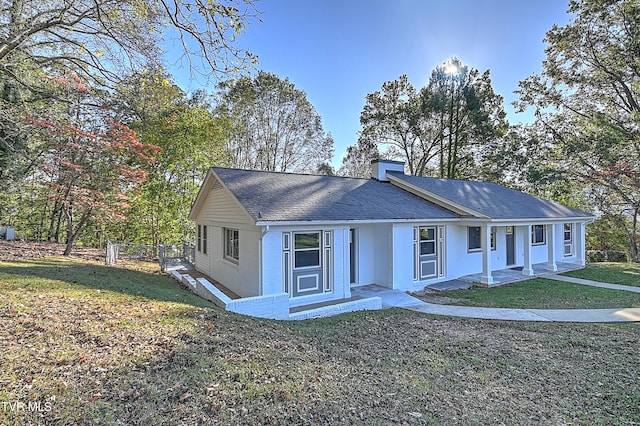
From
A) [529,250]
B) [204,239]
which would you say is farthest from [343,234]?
[529,250]

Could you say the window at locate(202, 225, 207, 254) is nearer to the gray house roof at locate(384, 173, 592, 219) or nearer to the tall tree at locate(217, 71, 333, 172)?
the gray house roof at locate(384, 173, 592, 219)

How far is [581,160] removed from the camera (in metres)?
21.3

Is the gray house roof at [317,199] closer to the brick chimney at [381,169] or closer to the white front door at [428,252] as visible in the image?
the white front door at [428,252]

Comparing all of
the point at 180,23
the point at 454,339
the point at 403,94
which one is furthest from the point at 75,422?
the point at 403,94

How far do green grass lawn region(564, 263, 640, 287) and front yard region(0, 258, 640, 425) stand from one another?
25.0ft

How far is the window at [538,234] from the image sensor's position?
16094 mm

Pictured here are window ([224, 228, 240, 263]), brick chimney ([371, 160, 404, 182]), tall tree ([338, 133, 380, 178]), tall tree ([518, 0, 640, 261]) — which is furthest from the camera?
tall tree ([338, 133, 380, 178])

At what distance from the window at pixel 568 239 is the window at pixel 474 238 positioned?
7.34m

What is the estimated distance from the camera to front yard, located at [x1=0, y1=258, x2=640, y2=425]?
310cm

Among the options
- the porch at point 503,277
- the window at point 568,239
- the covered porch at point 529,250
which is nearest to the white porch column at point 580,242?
the covered porch at point 529,250

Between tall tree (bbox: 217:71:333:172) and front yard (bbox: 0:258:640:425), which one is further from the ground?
tall tree (bbox: 217:71:333:172)

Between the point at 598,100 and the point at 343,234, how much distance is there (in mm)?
22670

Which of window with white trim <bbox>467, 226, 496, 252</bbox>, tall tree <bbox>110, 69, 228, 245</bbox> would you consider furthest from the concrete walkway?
tall tree <bbox>110, 69, 228, 245</bbox>

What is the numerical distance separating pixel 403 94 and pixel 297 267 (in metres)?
24.8
